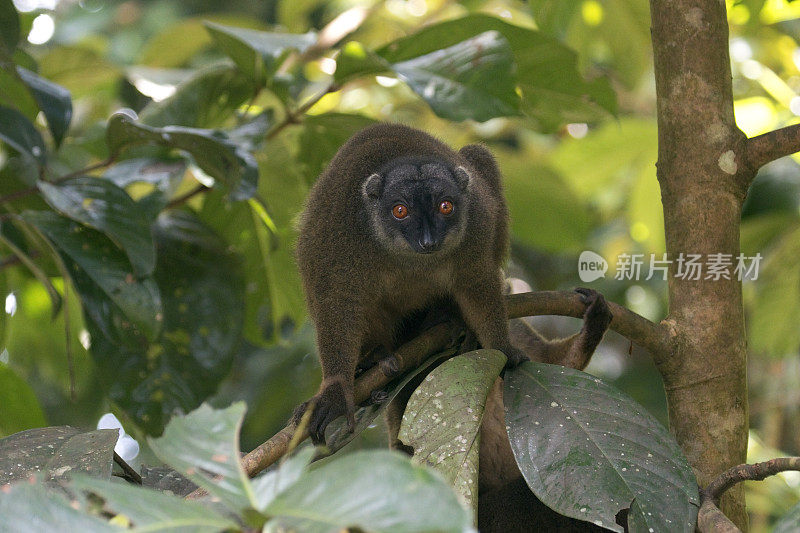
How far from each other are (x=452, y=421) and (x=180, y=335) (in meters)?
1.82

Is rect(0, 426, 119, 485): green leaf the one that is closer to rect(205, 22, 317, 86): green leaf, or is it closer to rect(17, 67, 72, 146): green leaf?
rect(17, 67, 72, 146): green leaf

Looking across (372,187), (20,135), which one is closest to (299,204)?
(372,187)

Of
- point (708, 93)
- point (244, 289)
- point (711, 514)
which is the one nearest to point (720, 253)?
point (708, 93)

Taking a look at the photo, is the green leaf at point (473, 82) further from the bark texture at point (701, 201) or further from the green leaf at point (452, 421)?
the green leaf at point (452, 421)

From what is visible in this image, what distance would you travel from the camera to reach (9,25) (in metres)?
2.98

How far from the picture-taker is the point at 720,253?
2666mm

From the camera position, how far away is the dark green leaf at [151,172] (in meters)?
3.53

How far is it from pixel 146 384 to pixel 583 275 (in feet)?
6.78

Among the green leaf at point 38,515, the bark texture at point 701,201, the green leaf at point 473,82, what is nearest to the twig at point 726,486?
the bark texture at point 701,201

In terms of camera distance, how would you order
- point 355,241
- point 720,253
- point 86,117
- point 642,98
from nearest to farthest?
point 720,253
point 355,241
point 86,117
point 642,98

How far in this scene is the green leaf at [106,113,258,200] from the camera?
118 inches

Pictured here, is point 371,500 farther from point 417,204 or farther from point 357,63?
point 357,63

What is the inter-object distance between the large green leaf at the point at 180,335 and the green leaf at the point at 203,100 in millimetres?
472

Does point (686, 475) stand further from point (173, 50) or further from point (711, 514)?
point (173, 50)
